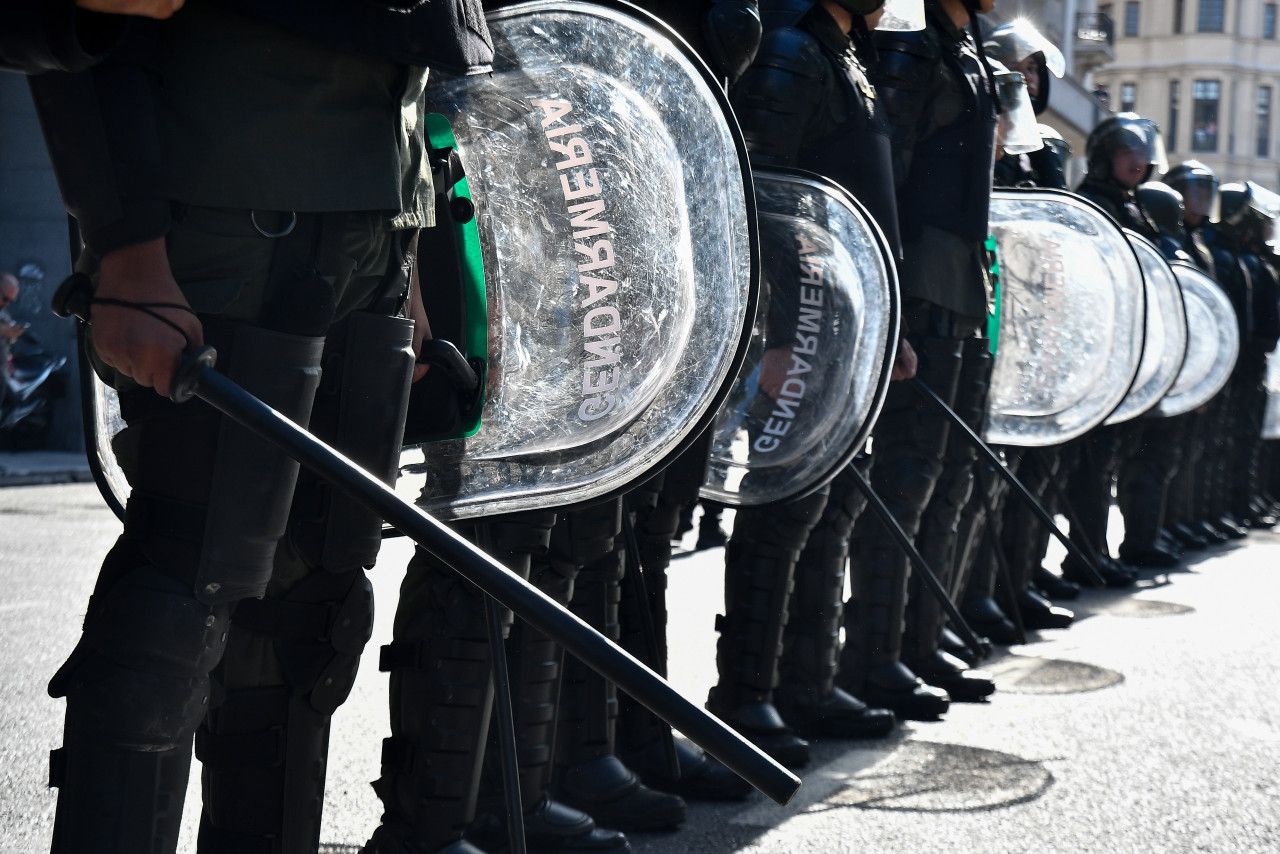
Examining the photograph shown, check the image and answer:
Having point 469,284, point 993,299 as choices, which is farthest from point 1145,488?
point 469,284

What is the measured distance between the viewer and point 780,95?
3.56 meters

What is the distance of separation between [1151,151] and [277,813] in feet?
20.7

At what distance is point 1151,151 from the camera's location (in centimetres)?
748

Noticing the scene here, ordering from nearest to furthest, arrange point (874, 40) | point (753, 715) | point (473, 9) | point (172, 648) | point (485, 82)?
1. point (172, 648)
2. point (473, 9)
3. point (485, 82)
4. point (753, 715)
5. point (874, 40)

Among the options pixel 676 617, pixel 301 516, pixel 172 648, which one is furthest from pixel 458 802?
pixel 676 617

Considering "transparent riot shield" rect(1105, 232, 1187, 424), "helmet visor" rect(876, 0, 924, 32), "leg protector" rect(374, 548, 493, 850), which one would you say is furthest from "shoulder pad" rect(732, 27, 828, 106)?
"transparent riot shield" rect(1105, 232, 1187, 424)

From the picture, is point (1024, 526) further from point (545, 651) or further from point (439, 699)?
point (439, 699)

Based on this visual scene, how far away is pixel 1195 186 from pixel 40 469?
7.71 metres

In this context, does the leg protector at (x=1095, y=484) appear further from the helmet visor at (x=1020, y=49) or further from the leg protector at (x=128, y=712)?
the leg protector at (x=128, y=712)

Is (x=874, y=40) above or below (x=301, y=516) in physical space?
above

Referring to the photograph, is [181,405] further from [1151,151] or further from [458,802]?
[1151,151]

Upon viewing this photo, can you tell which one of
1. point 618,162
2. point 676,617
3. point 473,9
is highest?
point 473,9

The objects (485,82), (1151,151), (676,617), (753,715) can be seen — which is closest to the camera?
(485,82)

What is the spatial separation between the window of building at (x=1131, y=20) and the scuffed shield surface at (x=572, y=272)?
2239 inches
